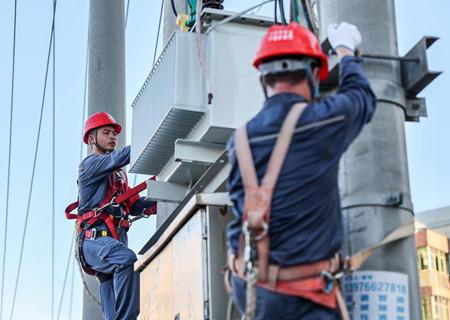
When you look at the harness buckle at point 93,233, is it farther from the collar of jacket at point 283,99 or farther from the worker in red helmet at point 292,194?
the collar of jacket at point 283,99

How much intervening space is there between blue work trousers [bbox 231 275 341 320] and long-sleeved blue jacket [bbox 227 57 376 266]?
5.7 inches

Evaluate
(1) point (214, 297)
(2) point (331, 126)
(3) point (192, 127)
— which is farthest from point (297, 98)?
(3) point (192, 127)

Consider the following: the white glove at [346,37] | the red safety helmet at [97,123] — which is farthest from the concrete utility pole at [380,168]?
the red safety helmet at [97,123]

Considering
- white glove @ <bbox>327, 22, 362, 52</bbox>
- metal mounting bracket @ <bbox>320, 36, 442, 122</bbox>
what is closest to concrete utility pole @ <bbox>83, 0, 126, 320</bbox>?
metal mounting bracket @ <bbox>320, 36, 442, 122</bbox>

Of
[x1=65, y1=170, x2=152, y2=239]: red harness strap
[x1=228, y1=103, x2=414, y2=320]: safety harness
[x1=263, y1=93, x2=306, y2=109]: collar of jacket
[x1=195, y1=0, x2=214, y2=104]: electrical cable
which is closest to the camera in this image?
[x1=228, y1=103, x2=414, y2=320]: safety harness

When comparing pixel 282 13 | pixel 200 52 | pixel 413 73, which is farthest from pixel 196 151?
pixel 413 73

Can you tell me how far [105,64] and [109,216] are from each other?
448 cm

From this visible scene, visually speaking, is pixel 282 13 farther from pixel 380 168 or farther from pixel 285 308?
pixel 285 308

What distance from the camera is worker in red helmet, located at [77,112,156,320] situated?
26.3 feet

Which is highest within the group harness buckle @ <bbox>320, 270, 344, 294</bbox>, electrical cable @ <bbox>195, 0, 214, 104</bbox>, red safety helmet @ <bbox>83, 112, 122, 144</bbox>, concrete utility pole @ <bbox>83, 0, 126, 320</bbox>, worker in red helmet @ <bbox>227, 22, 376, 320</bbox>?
concrete utility pole @ <bbox>83, 0, 126, 320</bbox>

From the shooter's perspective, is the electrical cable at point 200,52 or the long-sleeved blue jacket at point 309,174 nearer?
the long-sleeved blue jacket at point 309,174

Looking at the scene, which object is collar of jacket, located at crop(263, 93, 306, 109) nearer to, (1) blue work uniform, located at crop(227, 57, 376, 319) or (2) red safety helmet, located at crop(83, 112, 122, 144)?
(1) blue work uniform, located at crop(227, 57, 376, 319)

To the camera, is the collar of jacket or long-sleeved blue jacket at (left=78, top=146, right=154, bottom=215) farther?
long-sleeved blue jacket at (left=78, top=146, right=154, bottom=215)

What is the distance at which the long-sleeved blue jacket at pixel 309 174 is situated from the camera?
366 centimetres
